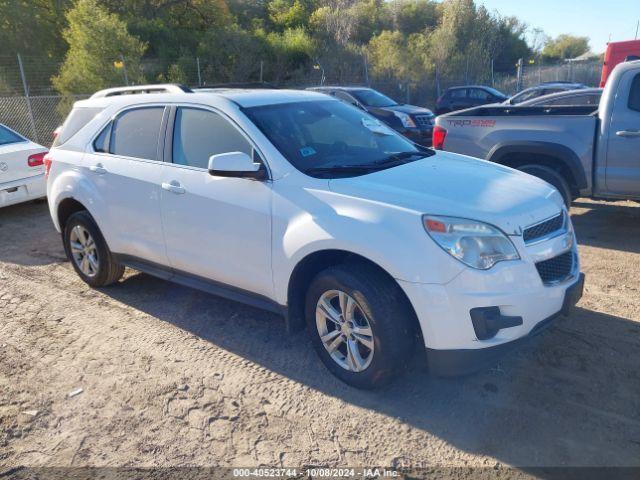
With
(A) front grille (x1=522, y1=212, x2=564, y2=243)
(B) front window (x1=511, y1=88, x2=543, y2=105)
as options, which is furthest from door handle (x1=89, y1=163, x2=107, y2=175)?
(B) front window (x1=511, y1=88, x2=543, y2=105)

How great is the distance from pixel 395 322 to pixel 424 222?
594mm

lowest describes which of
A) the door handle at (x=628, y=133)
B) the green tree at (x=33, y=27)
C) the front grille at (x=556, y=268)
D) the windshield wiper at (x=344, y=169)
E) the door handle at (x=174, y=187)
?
the front grille at (x=556, y=268)

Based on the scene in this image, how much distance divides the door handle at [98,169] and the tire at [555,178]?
15.2 ft

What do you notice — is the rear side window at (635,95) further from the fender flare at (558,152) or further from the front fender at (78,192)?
the front fender at (78,192)

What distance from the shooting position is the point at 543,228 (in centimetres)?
340

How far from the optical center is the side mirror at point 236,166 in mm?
3584

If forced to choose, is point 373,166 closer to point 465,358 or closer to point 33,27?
point 465,358

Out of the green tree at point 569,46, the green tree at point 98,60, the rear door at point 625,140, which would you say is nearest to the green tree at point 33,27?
the green tree at point 98,60

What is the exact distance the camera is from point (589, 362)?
3654 mm

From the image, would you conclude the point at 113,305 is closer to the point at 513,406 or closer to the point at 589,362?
the point at 513,406

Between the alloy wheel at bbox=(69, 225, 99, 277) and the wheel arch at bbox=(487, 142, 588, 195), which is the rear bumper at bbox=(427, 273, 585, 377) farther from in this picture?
the wheel arch at bbox=(487, 142, 588, 195)

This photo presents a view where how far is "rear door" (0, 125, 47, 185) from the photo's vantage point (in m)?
7.96

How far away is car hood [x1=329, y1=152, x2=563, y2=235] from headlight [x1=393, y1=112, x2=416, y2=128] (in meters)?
10.1

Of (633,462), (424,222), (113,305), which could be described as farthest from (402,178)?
(113,305)
